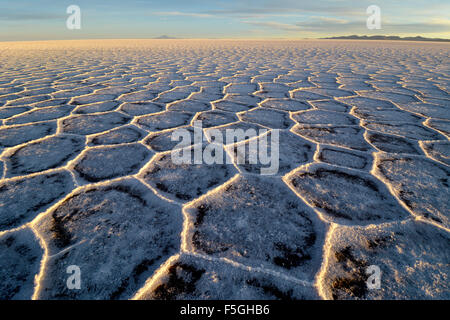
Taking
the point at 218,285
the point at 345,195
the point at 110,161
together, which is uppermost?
the point at 110,161

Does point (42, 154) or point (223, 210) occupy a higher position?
point (42, 154)

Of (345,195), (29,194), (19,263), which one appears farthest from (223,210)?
(29,194)

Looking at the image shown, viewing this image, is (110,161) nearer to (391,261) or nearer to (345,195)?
Result: (345,195)

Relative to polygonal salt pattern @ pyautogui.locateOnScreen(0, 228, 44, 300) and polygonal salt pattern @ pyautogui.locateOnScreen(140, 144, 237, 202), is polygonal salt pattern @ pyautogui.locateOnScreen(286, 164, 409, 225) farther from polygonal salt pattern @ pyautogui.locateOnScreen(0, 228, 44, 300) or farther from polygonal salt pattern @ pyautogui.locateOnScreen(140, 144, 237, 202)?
polygonal salt pattern @ pyautogui.locateOnScreen(0, 228, 44, 300)

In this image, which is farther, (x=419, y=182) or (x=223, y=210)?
(x=419, y=182)

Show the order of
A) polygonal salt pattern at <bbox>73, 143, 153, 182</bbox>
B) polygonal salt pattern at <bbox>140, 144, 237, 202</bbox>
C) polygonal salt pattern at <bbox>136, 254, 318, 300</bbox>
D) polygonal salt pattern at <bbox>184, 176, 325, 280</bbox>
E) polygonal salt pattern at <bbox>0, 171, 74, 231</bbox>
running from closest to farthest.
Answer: polygonal salt pattern at <bbox>136, 254, 318, 300</bbox> < polygonal salt pattern at <bbox>184, 176, 325, 280</bbox> < polygonal salt pattern at <bbox>0, 171, 74, 231</bbox> < polygonal salt pattern at <bbox>140, 144, 237, 202</bbox> < polygonal salt pattern at <bbox>73, 143, 153, 182</bbox>

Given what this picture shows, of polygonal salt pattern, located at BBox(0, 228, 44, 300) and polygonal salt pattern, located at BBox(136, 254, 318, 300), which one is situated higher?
polygonal salt pattern, located at BBox(0, 228, 44, 300)

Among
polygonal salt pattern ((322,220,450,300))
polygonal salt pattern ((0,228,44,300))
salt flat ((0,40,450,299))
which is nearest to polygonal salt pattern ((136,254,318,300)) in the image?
salt flat ((0,40,450,299))

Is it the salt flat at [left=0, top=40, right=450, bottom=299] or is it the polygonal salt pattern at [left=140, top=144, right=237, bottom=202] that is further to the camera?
the polygonal salt pattern at [left=140, top=144, right=237, bottom=202]
